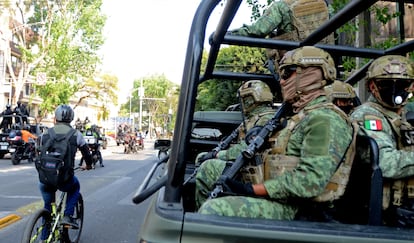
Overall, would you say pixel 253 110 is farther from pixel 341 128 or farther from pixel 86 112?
pixel 86 112

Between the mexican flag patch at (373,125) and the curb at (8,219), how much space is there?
5.13 m

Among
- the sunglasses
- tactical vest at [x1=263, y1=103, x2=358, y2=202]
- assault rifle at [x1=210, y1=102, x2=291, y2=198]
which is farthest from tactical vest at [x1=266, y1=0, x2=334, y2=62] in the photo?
tactical vest at [x1=263, y1=103, x2=358, y2=202]

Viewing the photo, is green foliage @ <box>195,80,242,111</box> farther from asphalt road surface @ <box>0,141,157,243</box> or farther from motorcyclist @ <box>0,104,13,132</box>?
motorcyclist @ <box>0,104,13,132</box>

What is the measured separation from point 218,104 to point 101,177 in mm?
7909

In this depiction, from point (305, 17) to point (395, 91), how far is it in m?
1.21

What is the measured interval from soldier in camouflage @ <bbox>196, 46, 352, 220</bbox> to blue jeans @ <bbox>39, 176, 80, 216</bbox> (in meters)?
2.69

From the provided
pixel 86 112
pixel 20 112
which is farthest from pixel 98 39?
pixel 86 112

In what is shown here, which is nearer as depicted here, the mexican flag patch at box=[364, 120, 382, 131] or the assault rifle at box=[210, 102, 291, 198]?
the assault rifle at box=[210, 102, 291, 198]

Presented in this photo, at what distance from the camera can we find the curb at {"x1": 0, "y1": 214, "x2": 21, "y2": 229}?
5773mm

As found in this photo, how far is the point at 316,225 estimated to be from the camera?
4.96 feet

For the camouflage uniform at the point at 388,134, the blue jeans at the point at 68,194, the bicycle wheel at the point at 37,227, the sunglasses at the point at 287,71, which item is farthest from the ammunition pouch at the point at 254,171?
the blue jeans at the point at 68,194

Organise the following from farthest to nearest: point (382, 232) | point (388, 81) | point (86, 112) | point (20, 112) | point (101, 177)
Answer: point (86, 112) → point (20, 112) → point (101, 177) → point (388, 81) → point (382, 232)

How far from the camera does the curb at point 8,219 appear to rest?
5773 millimetres

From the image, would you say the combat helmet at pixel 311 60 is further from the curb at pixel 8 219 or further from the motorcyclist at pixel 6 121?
the motorcyclist at pixel 6 121
